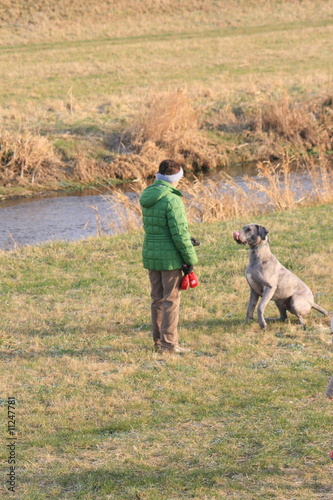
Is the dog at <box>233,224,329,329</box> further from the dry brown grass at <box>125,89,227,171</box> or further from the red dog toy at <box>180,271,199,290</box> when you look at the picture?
the dry brown grass at <box>125,89,227,171</box>

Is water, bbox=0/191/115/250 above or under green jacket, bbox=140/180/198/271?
under

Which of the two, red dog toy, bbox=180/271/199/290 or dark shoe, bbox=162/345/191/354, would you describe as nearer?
red dog toy, bbox=180/271/199/290

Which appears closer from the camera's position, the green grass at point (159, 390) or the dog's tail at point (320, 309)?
the green grass at point (159, 390)

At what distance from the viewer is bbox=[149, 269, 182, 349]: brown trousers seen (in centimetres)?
874

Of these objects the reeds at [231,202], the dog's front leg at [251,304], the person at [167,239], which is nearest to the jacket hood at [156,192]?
the person at [167,239]

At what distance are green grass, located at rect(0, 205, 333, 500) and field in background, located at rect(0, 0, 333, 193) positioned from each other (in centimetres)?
1168

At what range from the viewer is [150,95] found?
89.5 ft

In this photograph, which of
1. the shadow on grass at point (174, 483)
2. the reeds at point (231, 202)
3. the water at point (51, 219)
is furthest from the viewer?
the water at point (51, 219)

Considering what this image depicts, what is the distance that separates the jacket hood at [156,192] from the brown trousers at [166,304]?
882 mm

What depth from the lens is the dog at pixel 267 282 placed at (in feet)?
31.2

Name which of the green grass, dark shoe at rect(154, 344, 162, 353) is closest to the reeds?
the green grass

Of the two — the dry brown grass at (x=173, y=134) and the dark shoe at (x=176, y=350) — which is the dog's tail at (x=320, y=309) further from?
the dry brown grass at (x=173, y=134)

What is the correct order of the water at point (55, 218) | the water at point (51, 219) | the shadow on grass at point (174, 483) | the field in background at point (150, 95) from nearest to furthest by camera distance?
the shadow on grass at point (174, 483), the water at point (55, 218), the water at point (51, 219), the field in background at point (150, 95)

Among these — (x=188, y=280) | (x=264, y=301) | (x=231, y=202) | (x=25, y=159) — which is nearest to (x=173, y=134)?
(x=25, y=159)
